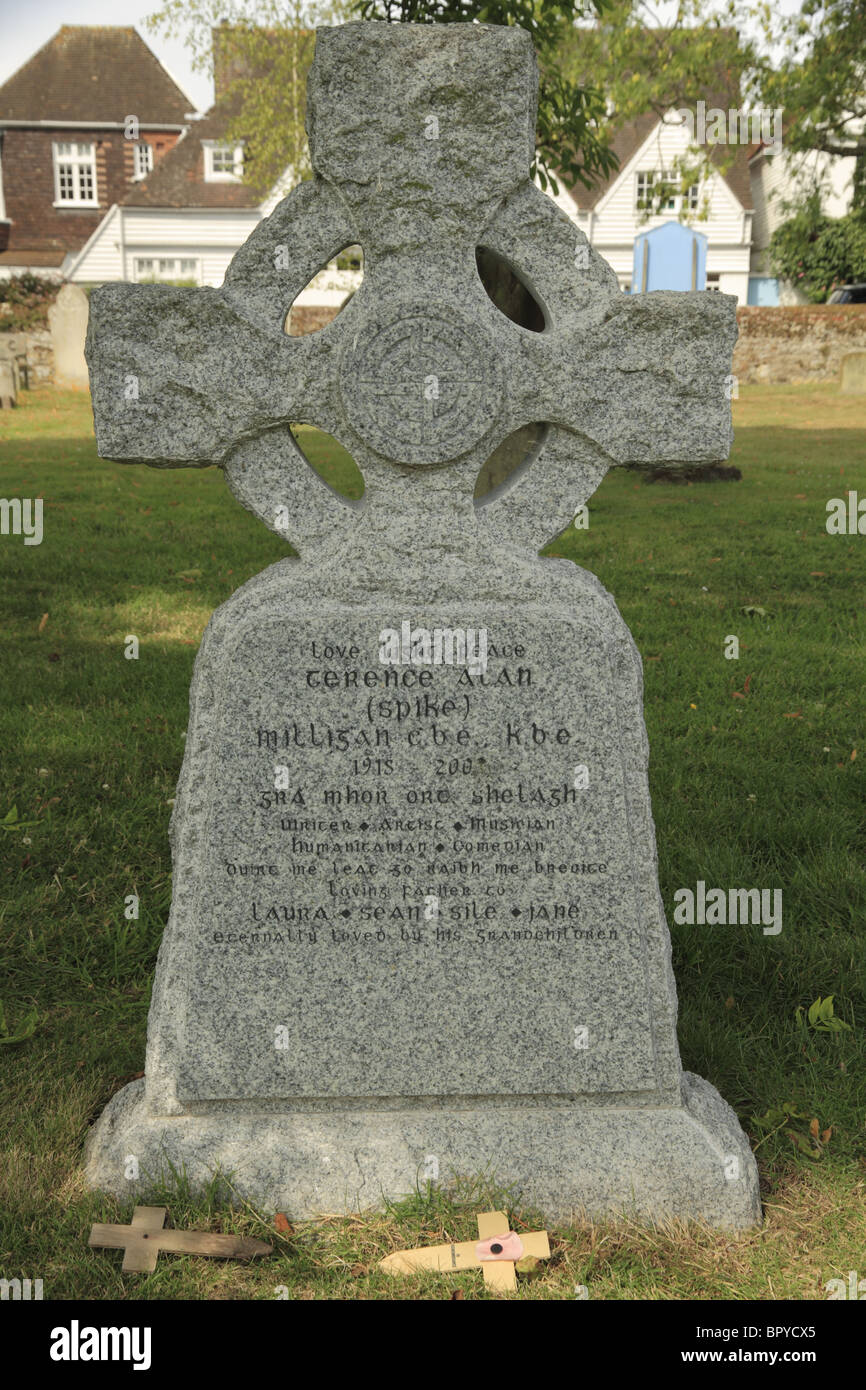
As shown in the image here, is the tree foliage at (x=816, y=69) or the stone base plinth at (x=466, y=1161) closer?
the stone base plinth at (x=466, y=1161)

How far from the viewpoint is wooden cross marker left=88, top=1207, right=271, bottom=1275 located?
108 inches

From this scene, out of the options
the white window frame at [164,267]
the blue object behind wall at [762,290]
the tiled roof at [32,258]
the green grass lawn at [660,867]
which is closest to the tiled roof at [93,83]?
the tiled roof at [32,258]

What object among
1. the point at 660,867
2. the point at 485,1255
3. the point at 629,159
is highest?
the point at 629,159

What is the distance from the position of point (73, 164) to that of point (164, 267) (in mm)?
7162

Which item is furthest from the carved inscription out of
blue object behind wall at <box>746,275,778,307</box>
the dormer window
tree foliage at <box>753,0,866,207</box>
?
blue object behind wall at <box>746,275,778,307</box>

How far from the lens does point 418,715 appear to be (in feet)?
9.21

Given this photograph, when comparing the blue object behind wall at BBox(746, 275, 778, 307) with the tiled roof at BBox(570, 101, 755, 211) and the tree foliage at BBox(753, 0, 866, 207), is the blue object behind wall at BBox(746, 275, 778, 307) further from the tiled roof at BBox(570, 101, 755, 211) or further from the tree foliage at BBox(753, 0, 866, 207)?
the tree foliage at BBox(753, 0, 866, 207)

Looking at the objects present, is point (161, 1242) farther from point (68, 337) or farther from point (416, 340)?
point (68, 337)

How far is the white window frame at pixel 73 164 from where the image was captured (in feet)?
121

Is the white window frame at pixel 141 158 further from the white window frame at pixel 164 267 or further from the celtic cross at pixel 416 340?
the celtic cross at pixel 416 340

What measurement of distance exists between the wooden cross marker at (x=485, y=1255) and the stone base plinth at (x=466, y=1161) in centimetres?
13

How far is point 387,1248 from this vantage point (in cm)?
279

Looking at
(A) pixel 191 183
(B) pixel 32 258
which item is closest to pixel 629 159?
(A) pixel 191 183

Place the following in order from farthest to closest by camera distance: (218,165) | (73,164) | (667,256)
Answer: (73,164) < (218,165) < (667,256)
